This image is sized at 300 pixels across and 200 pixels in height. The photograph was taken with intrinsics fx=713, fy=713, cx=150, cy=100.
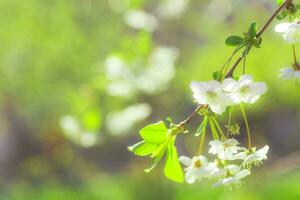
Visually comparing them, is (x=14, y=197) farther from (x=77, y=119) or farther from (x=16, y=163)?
(x=77, y=119)

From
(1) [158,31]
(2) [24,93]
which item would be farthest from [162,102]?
(2) [24,93]

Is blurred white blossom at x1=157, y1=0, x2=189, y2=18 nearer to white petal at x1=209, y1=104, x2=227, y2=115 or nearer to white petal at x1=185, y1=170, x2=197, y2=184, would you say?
white petal at x1=185, y1=170, x2=197, y2=184

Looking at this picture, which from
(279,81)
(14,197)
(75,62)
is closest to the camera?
(75,62)

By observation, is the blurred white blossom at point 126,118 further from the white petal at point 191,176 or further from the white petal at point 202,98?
the white petal at point 202,98

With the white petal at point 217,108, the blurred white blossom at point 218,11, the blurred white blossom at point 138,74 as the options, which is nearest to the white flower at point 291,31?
the white petal at point 217,108

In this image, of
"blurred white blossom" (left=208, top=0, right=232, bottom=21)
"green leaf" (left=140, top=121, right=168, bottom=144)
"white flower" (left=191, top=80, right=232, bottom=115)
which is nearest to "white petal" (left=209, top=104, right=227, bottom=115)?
"white flower" (left=191, top=80, right=232, bottom=115)

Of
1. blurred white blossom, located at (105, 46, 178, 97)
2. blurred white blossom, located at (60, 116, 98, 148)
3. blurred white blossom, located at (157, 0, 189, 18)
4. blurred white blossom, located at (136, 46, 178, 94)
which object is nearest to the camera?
blurred white blossom, located at (105, 46, 178, 97)
